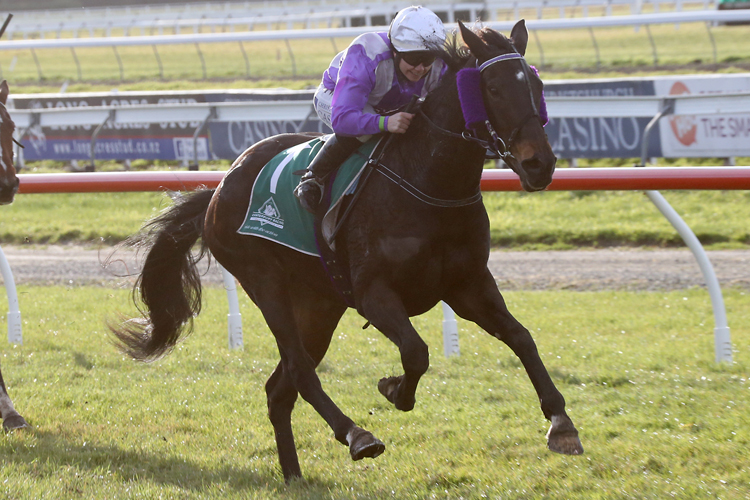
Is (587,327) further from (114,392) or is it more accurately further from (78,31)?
(78,31)

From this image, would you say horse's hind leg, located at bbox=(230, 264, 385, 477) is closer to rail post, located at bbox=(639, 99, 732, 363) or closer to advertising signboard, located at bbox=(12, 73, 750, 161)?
rail post, located at bbox=(639, 99, 732, 363)

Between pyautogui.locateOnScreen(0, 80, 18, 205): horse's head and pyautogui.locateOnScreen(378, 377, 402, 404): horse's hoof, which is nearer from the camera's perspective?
pyautogui.locateOnScreen(378, 377, 402, 404): horse's hoof

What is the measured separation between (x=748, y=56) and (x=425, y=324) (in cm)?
1321

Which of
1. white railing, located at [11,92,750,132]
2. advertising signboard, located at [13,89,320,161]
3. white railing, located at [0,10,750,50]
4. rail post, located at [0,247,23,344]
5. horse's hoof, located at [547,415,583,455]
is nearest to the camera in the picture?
horse's hoof, located at [547,415,583,455]

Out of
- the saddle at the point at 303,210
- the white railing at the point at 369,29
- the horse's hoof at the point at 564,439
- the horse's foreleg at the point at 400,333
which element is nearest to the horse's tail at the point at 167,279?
the saddle at the point at 303,210

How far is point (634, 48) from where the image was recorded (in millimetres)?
18719

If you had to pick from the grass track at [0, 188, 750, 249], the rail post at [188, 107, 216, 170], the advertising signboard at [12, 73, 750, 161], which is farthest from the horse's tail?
the advertising signboard at [12, 73, 750, 161]

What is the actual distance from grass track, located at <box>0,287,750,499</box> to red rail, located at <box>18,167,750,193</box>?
3.52ft

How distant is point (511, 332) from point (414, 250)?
1.52ft

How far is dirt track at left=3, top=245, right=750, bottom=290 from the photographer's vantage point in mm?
8430

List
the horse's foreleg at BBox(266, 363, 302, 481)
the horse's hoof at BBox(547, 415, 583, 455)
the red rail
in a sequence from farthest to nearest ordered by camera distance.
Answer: the red rail → the horse's foreleg at BBox(266, 363, 302, 481) → the horse's hoof at BBox(547, 415, 583, 455)

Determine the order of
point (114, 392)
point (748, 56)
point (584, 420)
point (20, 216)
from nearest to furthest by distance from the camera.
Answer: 1. point (584, 420)
2. point (114, 392)
3. point (20, 216)
4. point (748, 56)

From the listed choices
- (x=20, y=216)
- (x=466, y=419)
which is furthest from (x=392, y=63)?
(x=20, y=216)

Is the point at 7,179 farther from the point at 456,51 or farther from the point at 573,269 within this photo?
the point at 573,269
